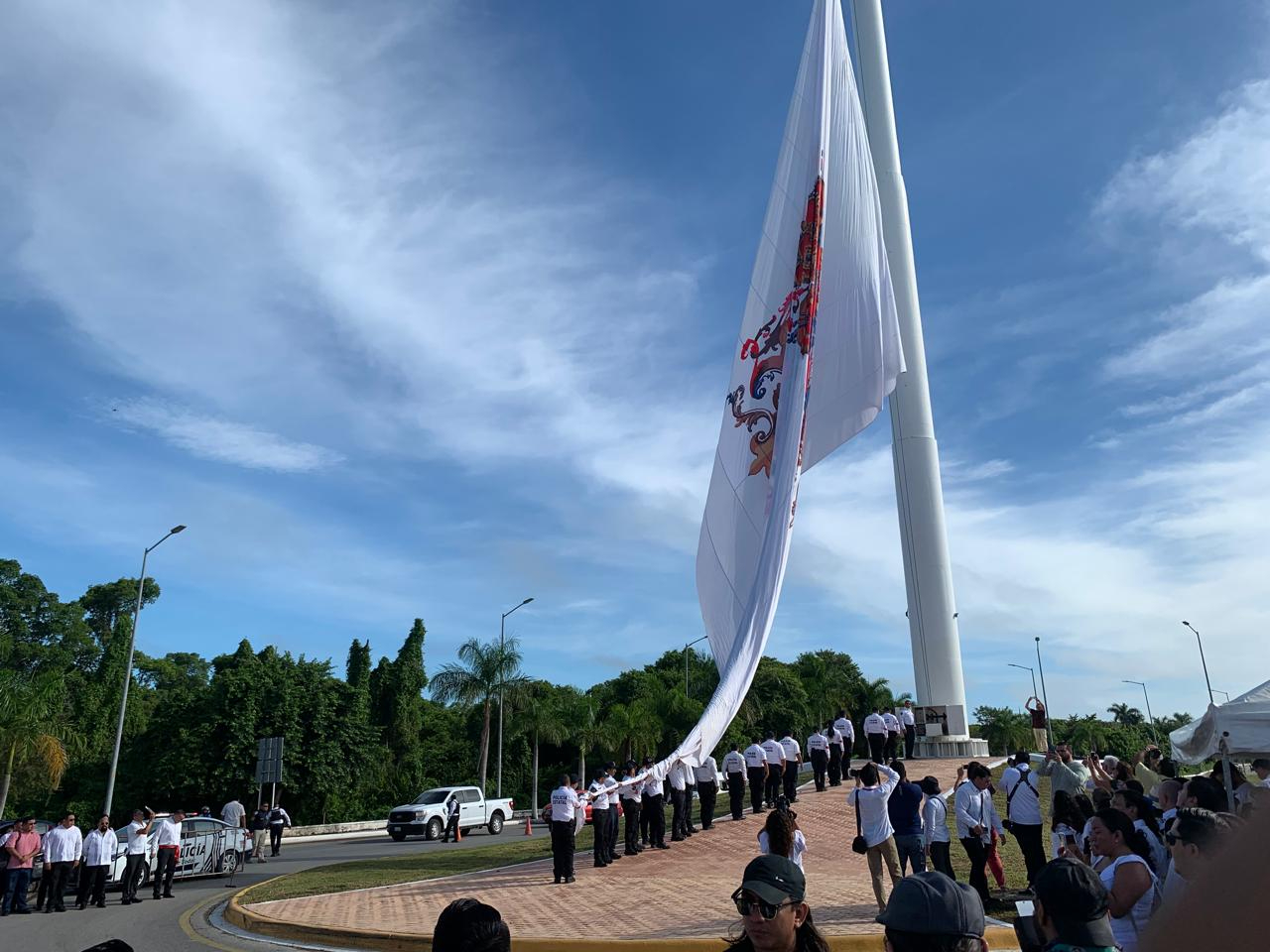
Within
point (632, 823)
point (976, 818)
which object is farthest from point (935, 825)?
point (632, 823)

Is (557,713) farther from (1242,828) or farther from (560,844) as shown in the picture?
(1242,828)

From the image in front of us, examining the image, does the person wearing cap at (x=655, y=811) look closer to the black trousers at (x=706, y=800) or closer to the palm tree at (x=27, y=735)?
the black trousers at (x=706, y=800)

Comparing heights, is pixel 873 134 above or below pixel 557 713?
above

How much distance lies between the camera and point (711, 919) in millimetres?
11164

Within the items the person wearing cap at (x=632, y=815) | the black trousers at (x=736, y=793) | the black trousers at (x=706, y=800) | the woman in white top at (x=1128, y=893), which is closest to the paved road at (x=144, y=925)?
the person wearing cap at (x=632, y=815)

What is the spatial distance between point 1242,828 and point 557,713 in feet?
160

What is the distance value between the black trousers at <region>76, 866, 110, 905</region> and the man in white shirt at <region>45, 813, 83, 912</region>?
0.89ft

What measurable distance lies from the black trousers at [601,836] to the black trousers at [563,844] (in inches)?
58.2

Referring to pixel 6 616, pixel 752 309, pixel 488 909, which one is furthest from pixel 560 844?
pixel 6 616

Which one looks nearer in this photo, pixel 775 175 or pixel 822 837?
pixel 775 175

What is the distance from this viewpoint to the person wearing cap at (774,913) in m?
3.16

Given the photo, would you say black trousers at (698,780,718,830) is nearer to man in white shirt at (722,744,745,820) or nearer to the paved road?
man in white shirt at (722,744,745,820)

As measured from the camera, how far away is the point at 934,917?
278 cm

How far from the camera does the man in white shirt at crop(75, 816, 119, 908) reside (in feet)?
52.9
